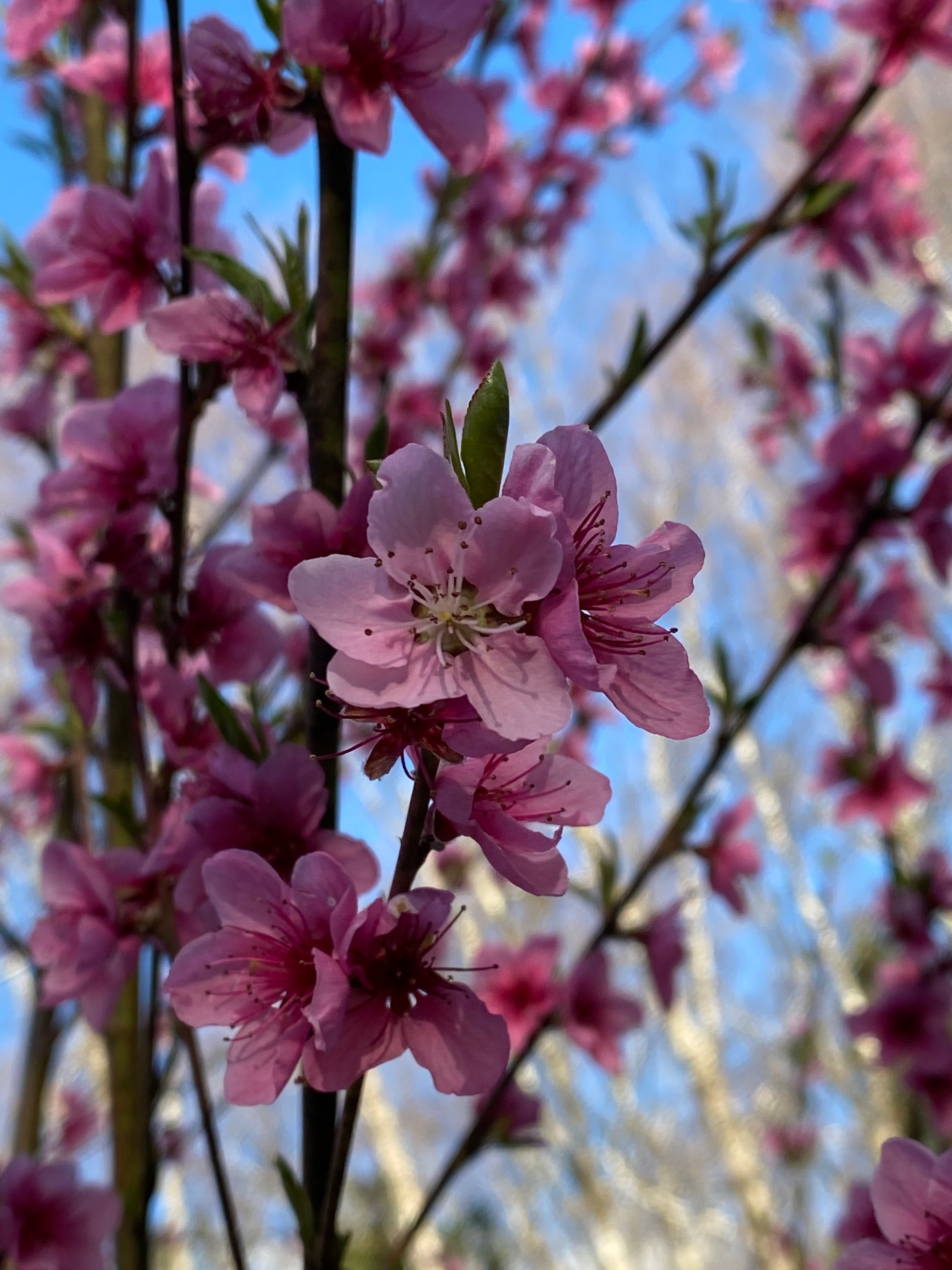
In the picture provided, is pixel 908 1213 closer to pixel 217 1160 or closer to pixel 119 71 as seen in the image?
pixel 217 1160

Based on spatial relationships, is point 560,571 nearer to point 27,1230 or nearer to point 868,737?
point 27,1230

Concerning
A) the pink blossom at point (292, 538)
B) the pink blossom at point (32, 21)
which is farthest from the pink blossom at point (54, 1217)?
the pink blossom at point (32, 21)

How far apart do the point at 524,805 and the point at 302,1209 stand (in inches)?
12.8

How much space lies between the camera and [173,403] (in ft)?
3.53

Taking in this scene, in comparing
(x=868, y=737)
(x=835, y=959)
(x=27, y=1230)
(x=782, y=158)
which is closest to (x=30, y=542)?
(x=27, y=1230)

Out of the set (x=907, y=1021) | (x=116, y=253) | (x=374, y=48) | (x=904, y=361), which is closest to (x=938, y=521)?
(x=904, y=361)

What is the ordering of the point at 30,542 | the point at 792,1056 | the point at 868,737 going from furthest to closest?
the point at 792,1056 → the point at 868,737 → the point at 30,542

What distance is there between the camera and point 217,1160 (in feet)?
2.77

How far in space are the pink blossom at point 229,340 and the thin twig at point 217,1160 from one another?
524 millimetres

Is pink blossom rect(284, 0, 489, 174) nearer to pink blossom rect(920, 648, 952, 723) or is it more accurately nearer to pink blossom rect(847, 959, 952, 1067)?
pink blossom rect(847, 959, 952, 1067)

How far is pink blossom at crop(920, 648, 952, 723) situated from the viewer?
255 cm

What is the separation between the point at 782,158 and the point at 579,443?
10660 millimetres

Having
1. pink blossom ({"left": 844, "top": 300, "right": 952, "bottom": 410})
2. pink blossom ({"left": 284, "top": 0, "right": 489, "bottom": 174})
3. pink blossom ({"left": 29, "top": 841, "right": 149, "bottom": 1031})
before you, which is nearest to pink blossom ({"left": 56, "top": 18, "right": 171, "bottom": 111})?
pink blossom ({"left": 284, "top": 0, "right": 489, "bottom": 174})

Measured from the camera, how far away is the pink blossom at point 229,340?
0.88m
